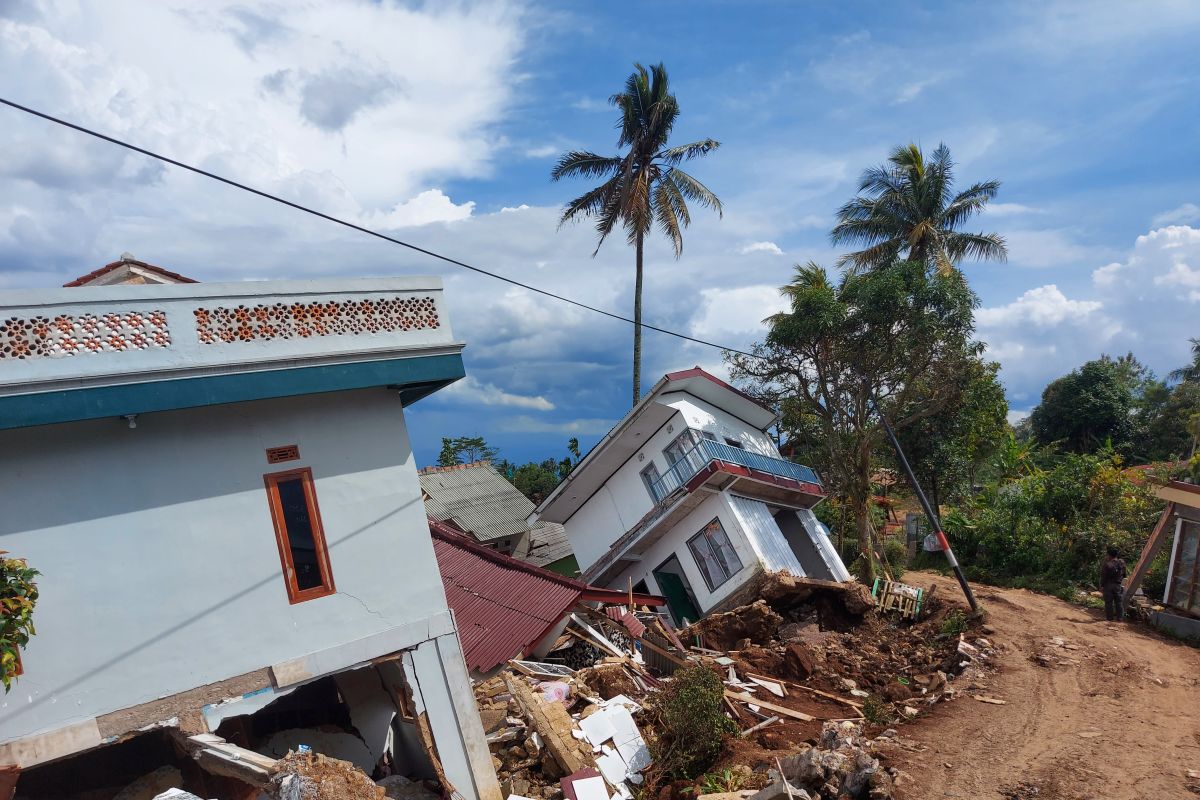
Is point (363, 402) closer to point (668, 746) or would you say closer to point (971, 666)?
point (668, 746)

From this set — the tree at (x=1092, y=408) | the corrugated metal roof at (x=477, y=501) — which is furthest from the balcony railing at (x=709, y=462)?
the tree at (x=1092, y=408)

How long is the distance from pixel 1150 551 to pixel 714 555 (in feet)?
33.8

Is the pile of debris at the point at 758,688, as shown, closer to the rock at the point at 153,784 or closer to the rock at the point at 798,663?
the rock at the point at 798,663

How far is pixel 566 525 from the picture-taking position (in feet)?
87.5

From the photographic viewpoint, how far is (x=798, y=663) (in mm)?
15789

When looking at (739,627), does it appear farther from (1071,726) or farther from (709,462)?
(1071,726)

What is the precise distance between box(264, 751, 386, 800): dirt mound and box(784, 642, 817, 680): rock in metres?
10.2

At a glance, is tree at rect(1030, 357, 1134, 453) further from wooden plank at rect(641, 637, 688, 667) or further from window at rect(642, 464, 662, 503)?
wooden plank at rect(641, 637, 688, 667)

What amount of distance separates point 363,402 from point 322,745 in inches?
188

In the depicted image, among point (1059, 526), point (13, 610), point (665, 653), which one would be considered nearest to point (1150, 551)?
point (1059, 526)

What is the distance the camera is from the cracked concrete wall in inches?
299

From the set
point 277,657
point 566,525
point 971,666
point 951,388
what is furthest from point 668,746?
point 951,388

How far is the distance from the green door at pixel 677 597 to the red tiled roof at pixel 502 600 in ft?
14.2

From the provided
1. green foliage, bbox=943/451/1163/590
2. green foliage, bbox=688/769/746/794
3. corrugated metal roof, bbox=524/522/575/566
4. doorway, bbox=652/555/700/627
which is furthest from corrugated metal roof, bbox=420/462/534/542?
green foliage, bbox=688/769/746/794
